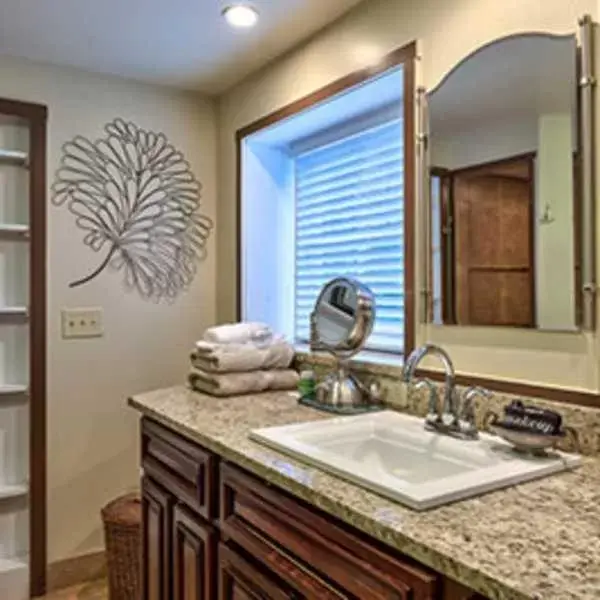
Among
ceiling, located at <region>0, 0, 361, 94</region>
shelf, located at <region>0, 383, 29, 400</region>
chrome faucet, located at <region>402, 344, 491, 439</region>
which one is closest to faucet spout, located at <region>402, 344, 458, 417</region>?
chrome faucet, located at <region>402, 344, 491, 439</region>

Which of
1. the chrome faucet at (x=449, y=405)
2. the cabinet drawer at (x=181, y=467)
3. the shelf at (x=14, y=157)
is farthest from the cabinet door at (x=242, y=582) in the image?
the shelf at (x=14, y=157)

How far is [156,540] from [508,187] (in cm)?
149

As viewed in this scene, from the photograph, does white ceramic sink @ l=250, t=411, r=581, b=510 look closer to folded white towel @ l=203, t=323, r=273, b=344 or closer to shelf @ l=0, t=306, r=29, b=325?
folded white towel @ l=203, t=323, r=273, b=344

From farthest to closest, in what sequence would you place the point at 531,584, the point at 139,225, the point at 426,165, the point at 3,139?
the point at 139,225, the point at 3,139, the point at 426,165, the point at 531,584

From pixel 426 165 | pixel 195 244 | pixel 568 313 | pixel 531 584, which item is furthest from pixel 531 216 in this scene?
pixel 195 244

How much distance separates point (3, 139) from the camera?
2.48m

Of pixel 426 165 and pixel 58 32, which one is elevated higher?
pixel 58 32

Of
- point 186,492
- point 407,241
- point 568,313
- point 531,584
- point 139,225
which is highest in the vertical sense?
point 139,225

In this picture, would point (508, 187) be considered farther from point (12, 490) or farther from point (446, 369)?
point (12, 490)

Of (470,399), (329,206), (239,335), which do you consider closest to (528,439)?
(470,399)

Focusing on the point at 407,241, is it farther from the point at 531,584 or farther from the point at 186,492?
the point at 531,584

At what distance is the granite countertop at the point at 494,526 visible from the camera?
777 mm

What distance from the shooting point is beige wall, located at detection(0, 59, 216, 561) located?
2.54 metres

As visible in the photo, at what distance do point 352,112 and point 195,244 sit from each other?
1.02 m
